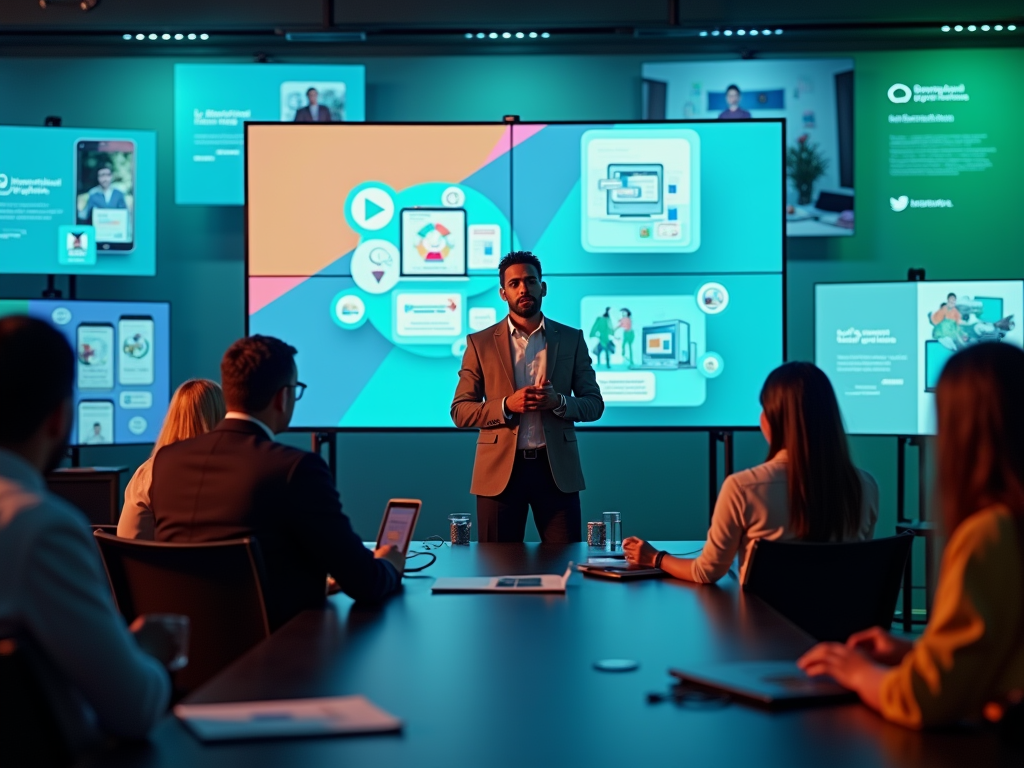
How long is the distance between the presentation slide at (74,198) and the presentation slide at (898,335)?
12.3 ft

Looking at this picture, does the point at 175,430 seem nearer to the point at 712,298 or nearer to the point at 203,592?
the point at 203,592

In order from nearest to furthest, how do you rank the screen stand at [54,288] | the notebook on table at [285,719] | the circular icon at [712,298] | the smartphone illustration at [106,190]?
the notebook on table at [285,719], the circular icon at [712,298], the screen stand at [54,288], the smartphone illustration at [106,190]

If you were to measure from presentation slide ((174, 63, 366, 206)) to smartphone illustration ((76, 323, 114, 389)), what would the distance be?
924 mm

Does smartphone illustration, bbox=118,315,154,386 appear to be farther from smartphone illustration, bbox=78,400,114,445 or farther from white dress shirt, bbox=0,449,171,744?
white dress shirt, bbox=0,449,171,744

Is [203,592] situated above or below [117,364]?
below

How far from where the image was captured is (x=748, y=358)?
17.1 feet

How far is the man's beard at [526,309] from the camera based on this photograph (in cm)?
422

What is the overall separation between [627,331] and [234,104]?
264cm

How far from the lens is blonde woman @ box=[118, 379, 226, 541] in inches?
114

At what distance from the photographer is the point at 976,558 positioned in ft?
Answer: 4.08

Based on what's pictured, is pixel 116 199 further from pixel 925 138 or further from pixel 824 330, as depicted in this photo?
pixel 925 138

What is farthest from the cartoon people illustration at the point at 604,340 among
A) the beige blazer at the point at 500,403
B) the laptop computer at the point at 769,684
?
the laptop computer at the point at 769,684

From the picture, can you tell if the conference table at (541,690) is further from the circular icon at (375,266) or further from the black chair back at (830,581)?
the circular icon at (375,266)

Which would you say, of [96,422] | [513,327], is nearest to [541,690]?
[513,327]
